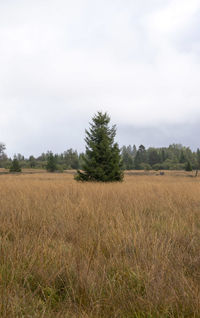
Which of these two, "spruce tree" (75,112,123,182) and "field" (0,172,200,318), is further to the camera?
"spruce tree" (75,112,123,182)

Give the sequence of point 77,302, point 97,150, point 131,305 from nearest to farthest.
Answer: point 131,305 → point 77,302 → point 97,150

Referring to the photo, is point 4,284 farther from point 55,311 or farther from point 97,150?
point 97,150

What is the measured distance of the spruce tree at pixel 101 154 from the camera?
13.7 meters

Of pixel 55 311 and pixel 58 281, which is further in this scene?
pixel 58 281

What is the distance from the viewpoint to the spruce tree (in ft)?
44.8

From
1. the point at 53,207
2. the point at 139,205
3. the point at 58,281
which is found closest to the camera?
the point at 58,281

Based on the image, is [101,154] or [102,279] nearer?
[102,279]

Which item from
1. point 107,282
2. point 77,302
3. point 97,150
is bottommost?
point 77,302

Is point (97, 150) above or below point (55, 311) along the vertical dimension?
above

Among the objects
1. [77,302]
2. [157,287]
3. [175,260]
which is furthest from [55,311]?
[175,260]

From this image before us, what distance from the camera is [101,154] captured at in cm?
1378

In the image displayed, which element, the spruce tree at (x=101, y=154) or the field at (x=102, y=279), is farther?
the spruce tree at (x=101, y=154)

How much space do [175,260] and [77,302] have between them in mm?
1108

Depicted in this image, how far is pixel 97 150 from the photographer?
44.8 feet
